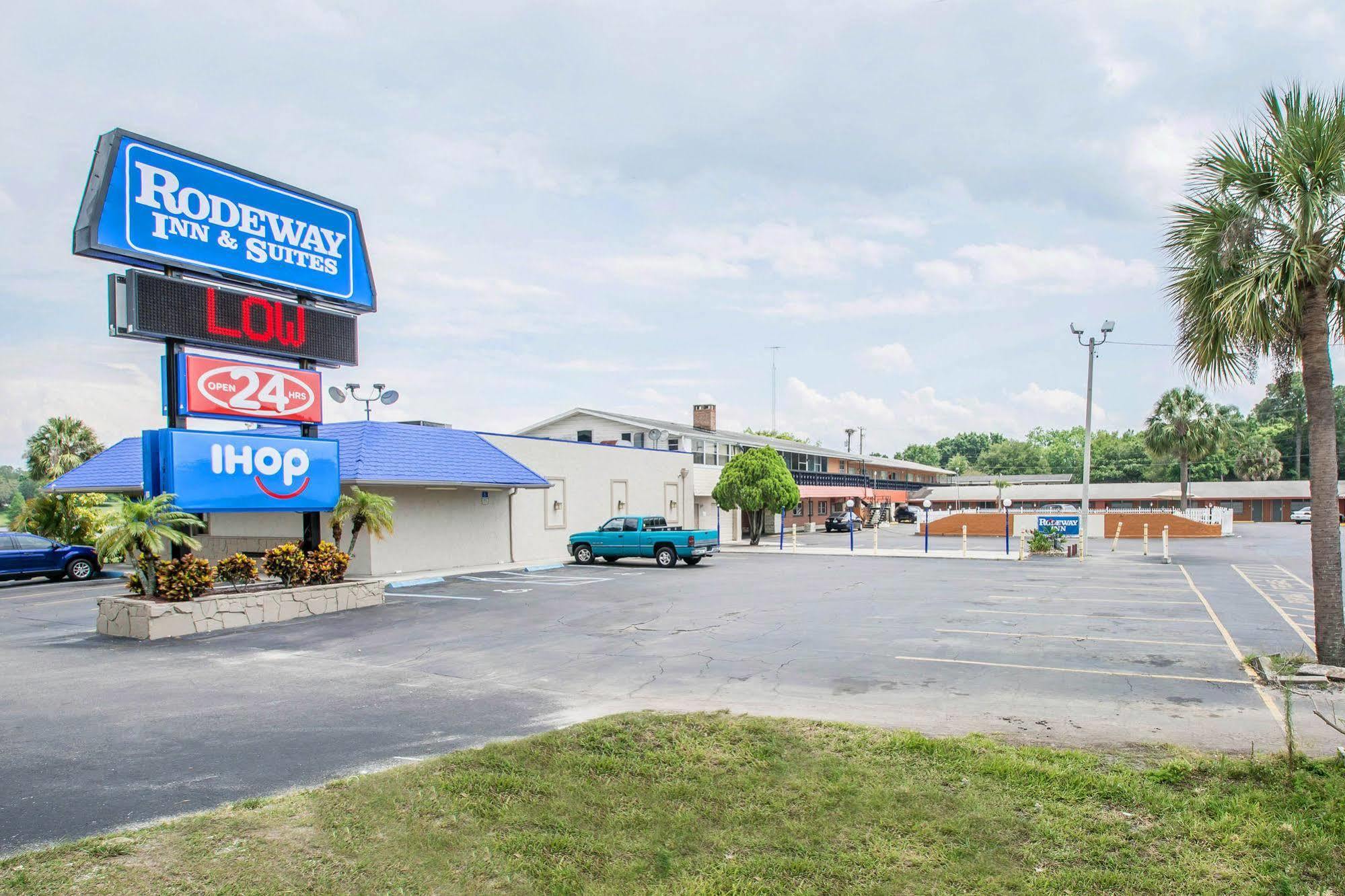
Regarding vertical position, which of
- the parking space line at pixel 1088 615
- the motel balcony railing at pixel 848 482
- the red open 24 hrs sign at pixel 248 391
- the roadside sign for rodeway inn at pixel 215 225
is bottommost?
the parking space line at pixel 1088 615

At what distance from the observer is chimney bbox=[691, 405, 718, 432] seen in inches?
2021

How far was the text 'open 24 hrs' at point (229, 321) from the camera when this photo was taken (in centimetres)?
1457

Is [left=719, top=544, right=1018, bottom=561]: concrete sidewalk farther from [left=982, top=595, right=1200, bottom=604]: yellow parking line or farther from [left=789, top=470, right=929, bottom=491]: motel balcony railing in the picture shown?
[left=789, top=470, right=929, bottom=491]: motel balcony railing

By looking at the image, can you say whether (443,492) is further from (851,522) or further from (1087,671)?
(851,522)

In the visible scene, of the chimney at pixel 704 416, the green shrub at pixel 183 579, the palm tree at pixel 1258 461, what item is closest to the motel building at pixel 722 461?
the chimney at pixel 704 416

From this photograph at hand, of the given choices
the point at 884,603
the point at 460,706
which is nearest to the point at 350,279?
the point at 460,706

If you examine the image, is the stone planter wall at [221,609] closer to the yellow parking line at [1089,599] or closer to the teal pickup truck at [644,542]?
the teal pickup truck at [644,542]

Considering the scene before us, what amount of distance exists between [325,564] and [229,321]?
543 cm

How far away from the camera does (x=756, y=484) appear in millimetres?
39156

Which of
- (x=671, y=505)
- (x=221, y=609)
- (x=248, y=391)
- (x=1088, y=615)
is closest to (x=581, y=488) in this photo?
(x=671, y=505)

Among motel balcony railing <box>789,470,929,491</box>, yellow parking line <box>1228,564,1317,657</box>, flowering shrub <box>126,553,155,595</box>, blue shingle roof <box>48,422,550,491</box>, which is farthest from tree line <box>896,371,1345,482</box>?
flowering shrub <box>126,553,155,595</box>

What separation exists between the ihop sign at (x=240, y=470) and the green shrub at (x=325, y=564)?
97 cm

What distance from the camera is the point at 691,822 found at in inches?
213

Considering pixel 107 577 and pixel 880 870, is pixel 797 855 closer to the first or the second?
pixel 880 870
